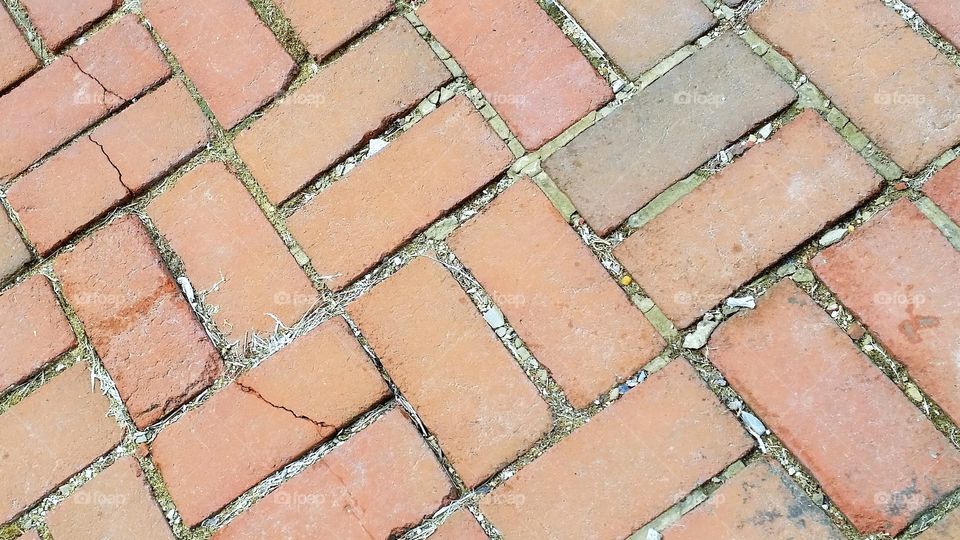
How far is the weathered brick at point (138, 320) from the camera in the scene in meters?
1.45

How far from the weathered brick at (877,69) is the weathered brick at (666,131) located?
3.1 inches

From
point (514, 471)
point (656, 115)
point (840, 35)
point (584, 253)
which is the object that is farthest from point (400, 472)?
point (840, 35)

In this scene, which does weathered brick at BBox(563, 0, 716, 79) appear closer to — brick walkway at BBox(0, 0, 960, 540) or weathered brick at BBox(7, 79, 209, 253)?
brick walkway at BBox(0, 0, 960, 540)

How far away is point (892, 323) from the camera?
1297 mm

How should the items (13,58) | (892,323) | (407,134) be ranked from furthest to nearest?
(13,58), (407,134), (892,323)

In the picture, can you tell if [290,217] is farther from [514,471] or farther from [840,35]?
[840,35]

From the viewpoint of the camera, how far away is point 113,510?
1407mm

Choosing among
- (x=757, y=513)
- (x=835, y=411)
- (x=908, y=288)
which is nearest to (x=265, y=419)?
(x=757, y=513)

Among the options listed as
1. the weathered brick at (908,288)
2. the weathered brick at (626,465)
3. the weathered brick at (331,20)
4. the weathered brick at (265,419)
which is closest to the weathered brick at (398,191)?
the weathered brick at (265,419)

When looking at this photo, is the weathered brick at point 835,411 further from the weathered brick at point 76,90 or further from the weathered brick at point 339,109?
the weathered brick at point 76,90

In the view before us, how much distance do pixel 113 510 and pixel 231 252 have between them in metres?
0.50

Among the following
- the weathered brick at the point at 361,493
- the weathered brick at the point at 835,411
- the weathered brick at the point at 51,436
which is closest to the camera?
the weathered brick at the point at 835,411

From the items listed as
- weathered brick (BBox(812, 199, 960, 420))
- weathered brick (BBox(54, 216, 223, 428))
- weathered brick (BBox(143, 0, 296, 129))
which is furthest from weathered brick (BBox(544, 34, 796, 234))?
weathered brick (BBox(54, 216, 223, 428))

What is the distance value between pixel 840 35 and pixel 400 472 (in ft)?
3.62
